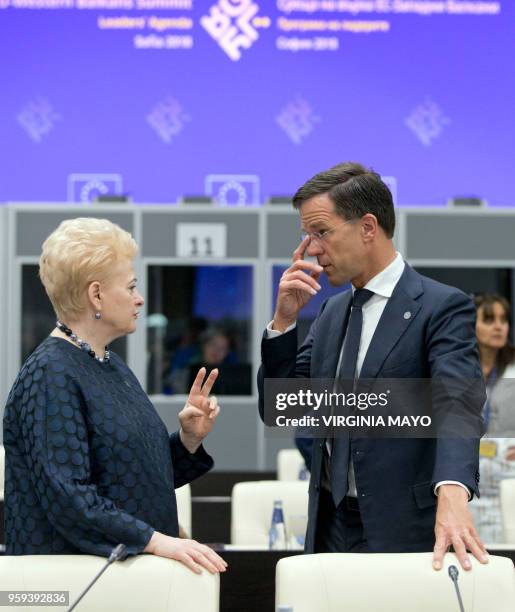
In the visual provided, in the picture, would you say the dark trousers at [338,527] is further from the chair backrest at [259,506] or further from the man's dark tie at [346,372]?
the chair backrest at [259,506]

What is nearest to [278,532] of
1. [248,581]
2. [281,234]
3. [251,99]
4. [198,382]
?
[248,581]

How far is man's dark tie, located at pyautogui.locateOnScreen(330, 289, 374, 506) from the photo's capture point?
2.13 metres

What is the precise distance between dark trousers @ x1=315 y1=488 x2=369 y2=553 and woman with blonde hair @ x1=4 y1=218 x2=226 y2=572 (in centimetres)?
36

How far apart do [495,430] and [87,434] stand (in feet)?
7.90

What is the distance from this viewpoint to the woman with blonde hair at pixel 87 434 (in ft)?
5.89

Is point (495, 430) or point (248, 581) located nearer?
point (248, 581)

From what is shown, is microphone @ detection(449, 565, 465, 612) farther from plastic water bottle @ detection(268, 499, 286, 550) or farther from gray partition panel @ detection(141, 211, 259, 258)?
gray partition panel @ detection(141, 211, 259, 258)

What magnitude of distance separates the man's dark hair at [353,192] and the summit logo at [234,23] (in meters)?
6.48

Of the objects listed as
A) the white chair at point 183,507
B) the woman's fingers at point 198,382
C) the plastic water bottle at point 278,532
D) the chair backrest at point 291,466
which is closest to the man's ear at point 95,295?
the woman's fingers at point 198,382

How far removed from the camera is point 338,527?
219 centimetres

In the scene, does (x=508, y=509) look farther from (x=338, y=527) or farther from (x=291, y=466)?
(x=338, y=527)

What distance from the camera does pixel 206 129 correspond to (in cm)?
848

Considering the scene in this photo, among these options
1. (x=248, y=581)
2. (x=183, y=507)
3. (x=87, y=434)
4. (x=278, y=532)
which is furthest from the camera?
(x=183, y=507)

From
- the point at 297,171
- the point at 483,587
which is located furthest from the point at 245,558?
the point at 297,171
